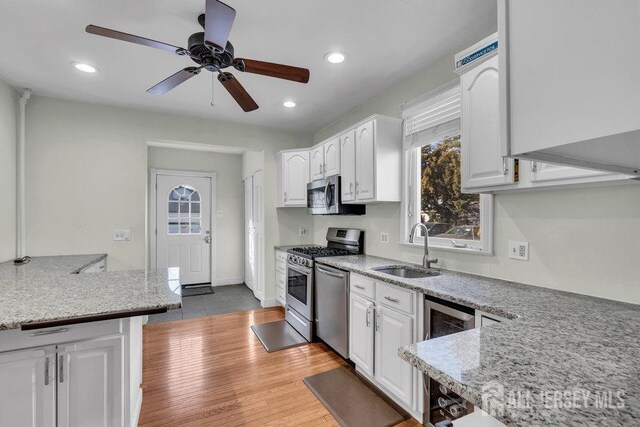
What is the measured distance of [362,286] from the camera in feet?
7.95

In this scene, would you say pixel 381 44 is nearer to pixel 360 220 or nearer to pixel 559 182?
pixel 559 182

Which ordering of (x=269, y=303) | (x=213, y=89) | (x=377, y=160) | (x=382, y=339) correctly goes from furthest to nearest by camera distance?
(x=269, y=303)
(x=213, y=89)
(x=377, y=160)
(x=382, y=339)

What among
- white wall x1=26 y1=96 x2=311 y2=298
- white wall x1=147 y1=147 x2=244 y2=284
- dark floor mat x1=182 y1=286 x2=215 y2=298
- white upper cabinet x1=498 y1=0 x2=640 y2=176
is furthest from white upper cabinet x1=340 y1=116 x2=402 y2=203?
dark floor mat x1=182 y1=286 x2=215 y2=298

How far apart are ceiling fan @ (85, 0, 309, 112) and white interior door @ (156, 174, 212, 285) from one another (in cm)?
326

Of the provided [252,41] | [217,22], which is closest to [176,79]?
[252,41]

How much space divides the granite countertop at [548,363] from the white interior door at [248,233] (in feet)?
13.9

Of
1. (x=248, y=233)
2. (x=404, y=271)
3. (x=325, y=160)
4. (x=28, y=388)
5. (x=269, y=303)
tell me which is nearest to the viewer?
(x=28, y=388)

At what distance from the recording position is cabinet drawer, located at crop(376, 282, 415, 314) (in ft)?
6.32

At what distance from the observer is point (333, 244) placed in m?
3.87

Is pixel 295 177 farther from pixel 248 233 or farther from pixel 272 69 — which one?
pixel 272 69

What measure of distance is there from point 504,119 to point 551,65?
0.13m

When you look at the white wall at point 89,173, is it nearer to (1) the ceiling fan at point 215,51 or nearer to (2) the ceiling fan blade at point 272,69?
(1) the ceiling fan at point 215,51

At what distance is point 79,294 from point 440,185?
102 inches

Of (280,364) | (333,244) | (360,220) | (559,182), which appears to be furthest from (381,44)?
(280,364)
